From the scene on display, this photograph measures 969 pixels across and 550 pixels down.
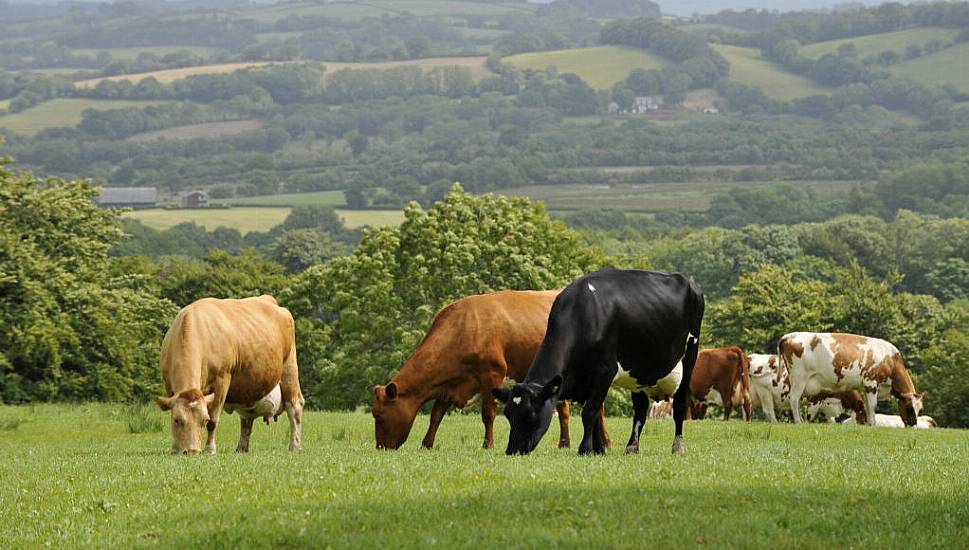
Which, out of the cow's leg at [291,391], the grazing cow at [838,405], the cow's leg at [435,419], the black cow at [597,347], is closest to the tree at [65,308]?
the grazing cow at [838,405]

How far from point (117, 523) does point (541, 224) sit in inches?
2071

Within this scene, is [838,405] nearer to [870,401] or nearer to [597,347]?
[870,401]

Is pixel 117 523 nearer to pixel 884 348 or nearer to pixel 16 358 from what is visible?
pixel 884 348

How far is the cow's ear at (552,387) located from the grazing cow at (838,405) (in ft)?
77.0

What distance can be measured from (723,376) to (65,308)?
2849 cm

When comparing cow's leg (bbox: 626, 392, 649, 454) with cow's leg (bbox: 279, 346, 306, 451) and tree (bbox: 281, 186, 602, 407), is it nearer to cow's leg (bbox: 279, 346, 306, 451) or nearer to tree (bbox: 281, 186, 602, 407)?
cow's leg (bbox: 279, 346, 306, 451)

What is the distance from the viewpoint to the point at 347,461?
17.7 m

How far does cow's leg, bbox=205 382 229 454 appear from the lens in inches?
818

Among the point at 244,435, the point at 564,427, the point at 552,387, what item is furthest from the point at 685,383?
the point at 244,435

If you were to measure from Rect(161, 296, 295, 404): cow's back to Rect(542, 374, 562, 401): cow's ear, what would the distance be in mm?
5460

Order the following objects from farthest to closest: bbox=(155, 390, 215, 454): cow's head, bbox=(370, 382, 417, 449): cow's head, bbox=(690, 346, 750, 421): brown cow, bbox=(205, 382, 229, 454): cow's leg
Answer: bbox=(690, 346, 750, 421): brown cow, bbox=(370, 382, 417, 449): cow's head, bbox=(205, 382, 229, 454): cow's leg, bbox=(155, 390, 215, 454): cow's head

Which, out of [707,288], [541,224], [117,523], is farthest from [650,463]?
[707,288]

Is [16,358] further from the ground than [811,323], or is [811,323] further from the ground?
[16,358]

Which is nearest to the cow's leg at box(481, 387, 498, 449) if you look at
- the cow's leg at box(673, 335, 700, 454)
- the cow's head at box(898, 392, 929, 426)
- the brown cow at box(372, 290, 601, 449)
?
the brown cow at box(372, 290, 601, 449)
